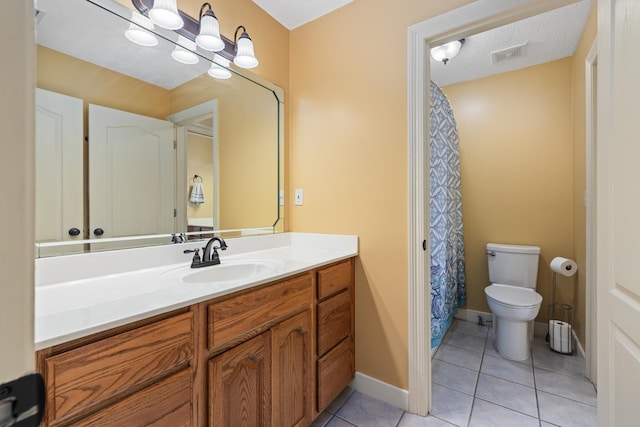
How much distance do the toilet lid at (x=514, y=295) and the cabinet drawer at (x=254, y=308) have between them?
5.18 ft

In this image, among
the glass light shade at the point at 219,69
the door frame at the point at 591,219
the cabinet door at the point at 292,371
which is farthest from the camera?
the door frame at the point at 591,219

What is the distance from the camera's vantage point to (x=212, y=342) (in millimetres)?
917

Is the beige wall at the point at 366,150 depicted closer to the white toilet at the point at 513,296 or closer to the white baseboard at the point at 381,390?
the white baseboard at the point at 381,390

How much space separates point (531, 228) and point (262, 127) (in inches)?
93.1

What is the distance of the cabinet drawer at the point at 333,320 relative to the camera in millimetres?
1408

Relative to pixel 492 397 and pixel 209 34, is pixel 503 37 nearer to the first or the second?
pixel 209 34

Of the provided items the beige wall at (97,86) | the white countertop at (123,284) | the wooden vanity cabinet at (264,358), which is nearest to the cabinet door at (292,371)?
the wooden vanity cabinet at (264,358)

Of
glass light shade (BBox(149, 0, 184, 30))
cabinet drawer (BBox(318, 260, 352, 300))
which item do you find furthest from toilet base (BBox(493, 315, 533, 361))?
glass light shade (BBox(149, 0, 184, 30))

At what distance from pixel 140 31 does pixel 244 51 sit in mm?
510

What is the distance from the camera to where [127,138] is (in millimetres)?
1210

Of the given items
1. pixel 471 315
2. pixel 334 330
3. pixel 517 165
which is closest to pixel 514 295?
pixel 471 315

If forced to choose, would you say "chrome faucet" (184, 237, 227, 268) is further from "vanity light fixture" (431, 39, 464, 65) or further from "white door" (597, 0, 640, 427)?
"vanity light fixture" (431, 39, 464, 65)

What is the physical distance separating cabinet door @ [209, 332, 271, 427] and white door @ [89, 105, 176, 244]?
689 millimetres

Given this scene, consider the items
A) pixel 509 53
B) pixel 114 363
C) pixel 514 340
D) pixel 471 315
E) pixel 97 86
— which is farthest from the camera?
pixel 471 315
